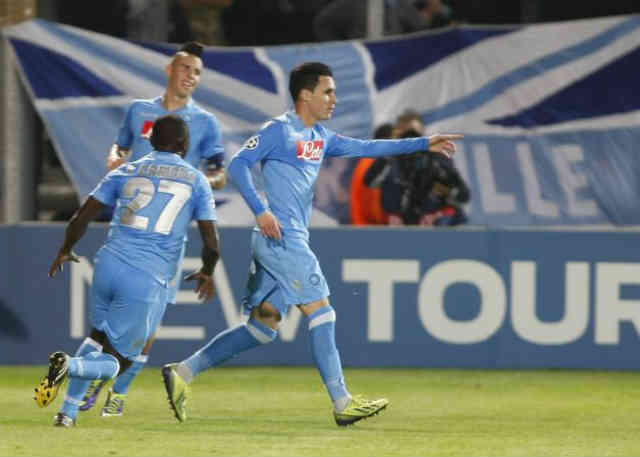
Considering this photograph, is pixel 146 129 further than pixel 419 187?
No

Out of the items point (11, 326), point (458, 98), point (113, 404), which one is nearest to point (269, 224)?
point (113, 404)

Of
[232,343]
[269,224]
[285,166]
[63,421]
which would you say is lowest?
[63,421]

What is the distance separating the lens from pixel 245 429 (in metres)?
7.44

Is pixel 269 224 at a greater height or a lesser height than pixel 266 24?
lesser

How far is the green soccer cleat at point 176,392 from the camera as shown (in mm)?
7551

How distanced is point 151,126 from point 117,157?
302mm

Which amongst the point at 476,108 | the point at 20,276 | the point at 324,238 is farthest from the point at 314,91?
the point at 476,108

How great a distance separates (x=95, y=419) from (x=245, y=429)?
866 millimetres

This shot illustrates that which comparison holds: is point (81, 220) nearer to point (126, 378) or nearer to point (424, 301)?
point (126, 378)

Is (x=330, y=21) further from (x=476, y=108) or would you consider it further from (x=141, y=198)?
(x=141, y=198)

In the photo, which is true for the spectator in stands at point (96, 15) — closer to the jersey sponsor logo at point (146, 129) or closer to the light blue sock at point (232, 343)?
the jersey sponsor logo at point (146, 129)

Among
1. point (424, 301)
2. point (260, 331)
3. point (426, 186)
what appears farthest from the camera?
point (426, 186)

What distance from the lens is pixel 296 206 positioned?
7.81 meters

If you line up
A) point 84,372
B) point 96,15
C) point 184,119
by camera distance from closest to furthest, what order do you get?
1. point 84,372
2. point 184,119
3. point 96,15
